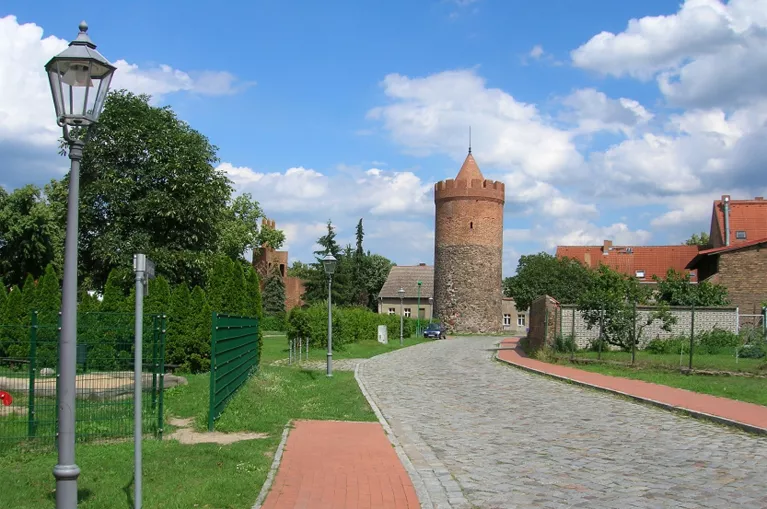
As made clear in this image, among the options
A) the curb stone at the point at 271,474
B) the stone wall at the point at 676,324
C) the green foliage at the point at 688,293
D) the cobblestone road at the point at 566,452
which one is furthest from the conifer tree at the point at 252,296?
the green foliage at the point at 688,293

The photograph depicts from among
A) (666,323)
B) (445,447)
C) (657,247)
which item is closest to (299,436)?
(445,447)

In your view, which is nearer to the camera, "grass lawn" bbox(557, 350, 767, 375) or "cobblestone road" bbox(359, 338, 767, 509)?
"cobblestone road" bbox(359, 338, 767, 509)

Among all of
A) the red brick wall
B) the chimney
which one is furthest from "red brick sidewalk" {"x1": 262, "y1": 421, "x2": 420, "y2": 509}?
the chimney

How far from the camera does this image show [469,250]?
66.6 meters

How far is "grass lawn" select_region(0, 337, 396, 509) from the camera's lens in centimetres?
716

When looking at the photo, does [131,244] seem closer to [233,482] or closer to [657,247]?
[233,482]

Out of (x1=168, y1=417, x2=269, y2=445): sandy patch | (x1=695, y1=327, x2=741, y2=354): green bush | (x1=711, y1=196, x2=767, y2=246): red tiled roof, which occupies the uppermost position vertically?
(x1=711, y1=196, x2=767, y2=246): red tiled roof

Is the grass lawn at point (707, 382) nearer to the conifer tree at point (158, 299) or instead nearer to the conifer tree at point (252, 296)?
the conifer tree at point (252, 296)

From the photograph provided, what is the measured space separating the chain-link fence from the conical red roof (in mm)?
38122

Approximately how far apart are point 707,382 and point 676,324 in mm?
11493

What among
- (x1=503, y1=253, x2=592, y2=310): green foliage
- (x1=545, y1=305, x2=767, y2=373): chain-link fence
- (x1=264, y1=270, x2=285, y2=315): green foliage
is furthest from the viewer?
(x1=264, y1=270, x2=285, y2=315): green foliage

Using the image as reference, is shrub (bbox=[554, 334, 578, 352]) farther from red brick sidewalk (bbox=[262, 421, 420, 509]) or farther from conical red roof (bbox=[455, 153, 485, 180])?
conical red roof (bbox=[455, 153, 485, 180])

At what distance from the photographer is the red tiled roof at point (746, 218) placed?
56938 mm

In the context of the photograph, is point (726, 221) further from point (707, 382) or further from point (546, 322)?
point (707, 382)
